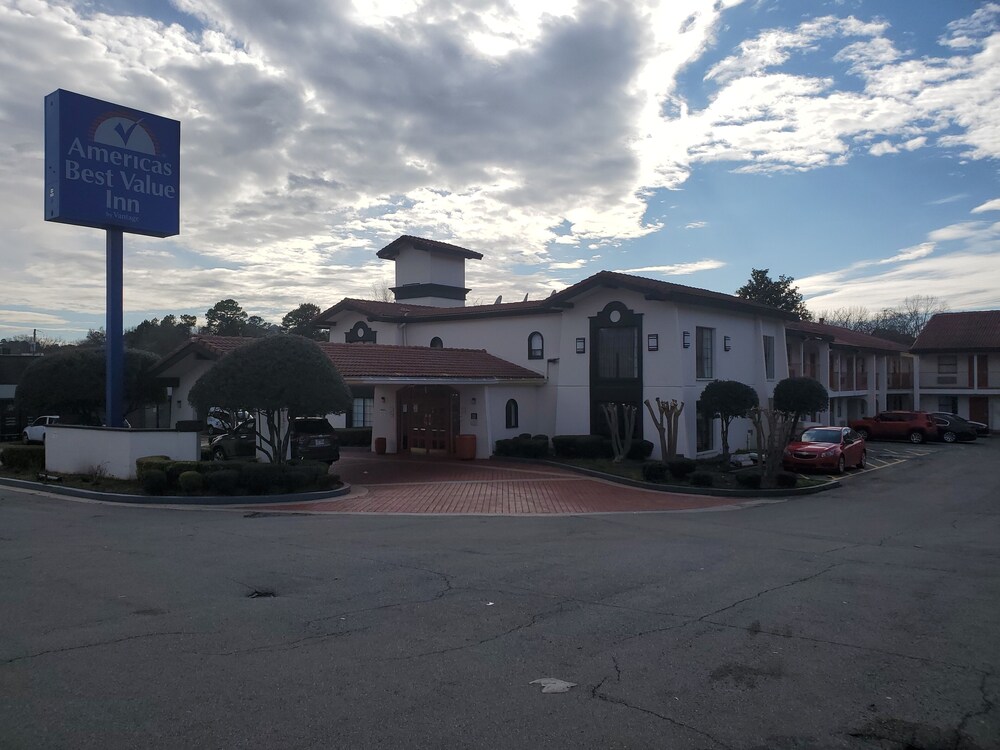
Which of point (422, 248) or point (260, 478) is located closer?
point (260, 478)

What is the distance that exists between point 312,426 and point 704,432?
13590 mm

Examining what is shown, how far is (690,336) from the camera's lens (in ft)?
88.5

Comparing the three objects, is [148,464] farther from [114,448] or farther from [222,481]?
[222,481]

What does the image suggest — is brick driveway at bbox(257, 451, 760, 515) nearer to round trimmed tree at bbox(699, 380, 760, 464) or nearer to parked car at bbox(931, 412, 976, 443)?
round trimmed tree at bbox(699, 380, 760, 464)

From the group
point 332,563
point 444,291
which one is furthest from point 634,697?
point 444,291

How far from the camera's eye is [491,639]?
7176 mm

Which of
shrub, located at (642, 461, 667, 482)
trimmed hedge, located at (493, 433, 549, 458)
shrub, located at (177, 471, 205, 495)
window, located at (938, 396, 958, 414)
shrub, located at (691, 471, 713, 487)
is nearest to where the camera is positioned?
shrub, located at (177, 471, 205, 495)

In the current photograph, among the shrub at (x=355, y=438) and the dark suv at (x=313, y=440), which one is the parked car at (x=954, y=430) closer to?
the shrub at (x=355, y=438)

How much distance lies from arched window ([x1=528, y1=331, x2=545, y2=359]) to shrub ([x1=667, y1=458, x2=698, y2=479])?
33.9 feet

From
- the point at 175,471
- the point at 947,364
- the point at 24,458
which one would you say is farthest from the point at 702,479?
the point at 947,364

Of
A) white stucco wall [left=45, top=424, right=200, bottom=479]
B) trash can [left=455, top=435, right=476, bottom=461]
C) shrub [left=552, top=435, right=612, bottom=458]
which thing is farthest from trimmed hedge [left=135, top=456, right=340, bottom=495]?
shrub [left=552, top=435, right=612, bottom=458]

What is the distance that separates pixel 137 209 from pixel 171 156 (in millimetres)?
1849

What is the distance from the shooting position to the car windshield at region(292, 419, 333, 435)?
23.8 meters

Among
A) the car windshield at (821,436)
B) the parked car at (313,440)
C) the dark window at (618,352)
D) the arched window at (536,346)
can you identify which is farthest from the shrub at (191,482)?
the car windshield at (821,436)
